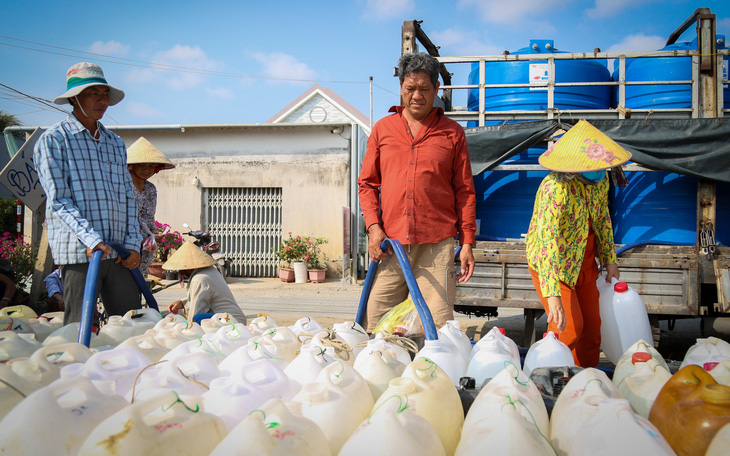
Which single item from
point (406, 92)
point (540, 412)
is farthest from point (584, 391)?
point (406, 92)

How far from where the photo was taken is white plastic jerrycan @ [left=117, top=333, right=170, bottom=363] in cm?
133

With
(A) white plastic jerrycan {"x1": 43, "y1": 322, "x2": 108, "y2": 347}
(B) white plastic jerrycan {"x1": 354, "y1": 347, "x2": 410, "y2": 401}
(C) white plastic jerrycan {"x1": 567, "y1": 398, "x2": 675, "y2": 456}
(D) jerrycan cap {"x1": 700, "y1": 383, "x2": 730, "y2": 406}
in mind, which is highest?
(D) jerrycan cap {"x1": 700, "y1": 383, "x2": 730, "y2": 406}

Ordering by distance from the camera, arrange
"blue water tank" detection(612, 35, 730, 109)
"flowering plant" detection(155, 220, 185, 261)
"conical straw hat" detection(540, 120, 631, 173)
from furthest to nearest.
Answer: "flowering plant" detection(155, 220, 185, 261)
"blue water tank" detection(612, 35, 730, 109)
"conical straw hat" detection(540, 120, 631, 173)

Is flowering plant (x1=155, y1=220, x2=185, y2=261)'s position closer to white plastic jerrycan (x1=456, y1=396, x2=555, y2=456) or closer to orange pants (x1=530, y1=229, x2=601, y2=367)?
orange pants (x1=530, y1=229, x2=601, y2=367)

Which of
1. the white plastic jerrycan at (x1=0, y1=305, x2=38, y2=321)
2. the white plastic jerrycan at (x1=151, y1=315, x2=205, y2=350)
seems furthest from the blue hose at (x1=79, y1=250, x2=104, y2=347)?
the white plastic jerrycan at (x1=0, y1=305, x2=38, y2=321)

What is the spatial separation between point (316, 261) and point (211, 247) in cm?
425

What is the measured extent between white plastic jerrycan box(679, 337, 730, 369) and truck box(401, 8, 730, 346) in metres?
2.68

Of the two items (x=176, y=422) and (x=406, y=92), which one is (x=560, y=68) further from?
(x=176, y=422)

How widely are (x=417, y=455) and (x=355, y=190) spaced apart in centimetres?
999

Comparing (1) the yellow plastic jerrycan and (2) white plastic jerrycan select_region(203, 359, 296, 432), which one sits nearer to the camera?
(1) the yellow plastic jerrycan

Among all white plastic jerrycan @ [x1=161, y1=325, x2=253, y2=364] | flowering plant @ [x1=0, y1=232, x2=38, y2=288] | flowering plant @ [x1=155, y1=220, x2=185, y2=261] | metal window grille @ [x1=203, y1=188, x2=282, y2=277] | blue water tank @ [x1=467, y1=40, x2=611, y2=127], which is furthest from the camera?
metal window grille @ [x1=203, y1=188, x2=282, y2=277]

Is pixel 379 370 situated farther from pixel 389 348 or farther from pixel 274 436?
pixel 274 436

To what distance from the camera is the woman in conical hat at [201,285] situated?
154 inches

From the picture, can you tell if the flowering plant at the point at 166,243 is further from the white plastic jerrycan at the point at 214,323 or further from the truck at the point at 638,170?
the white plastic jerrycan at the point at 214,323
